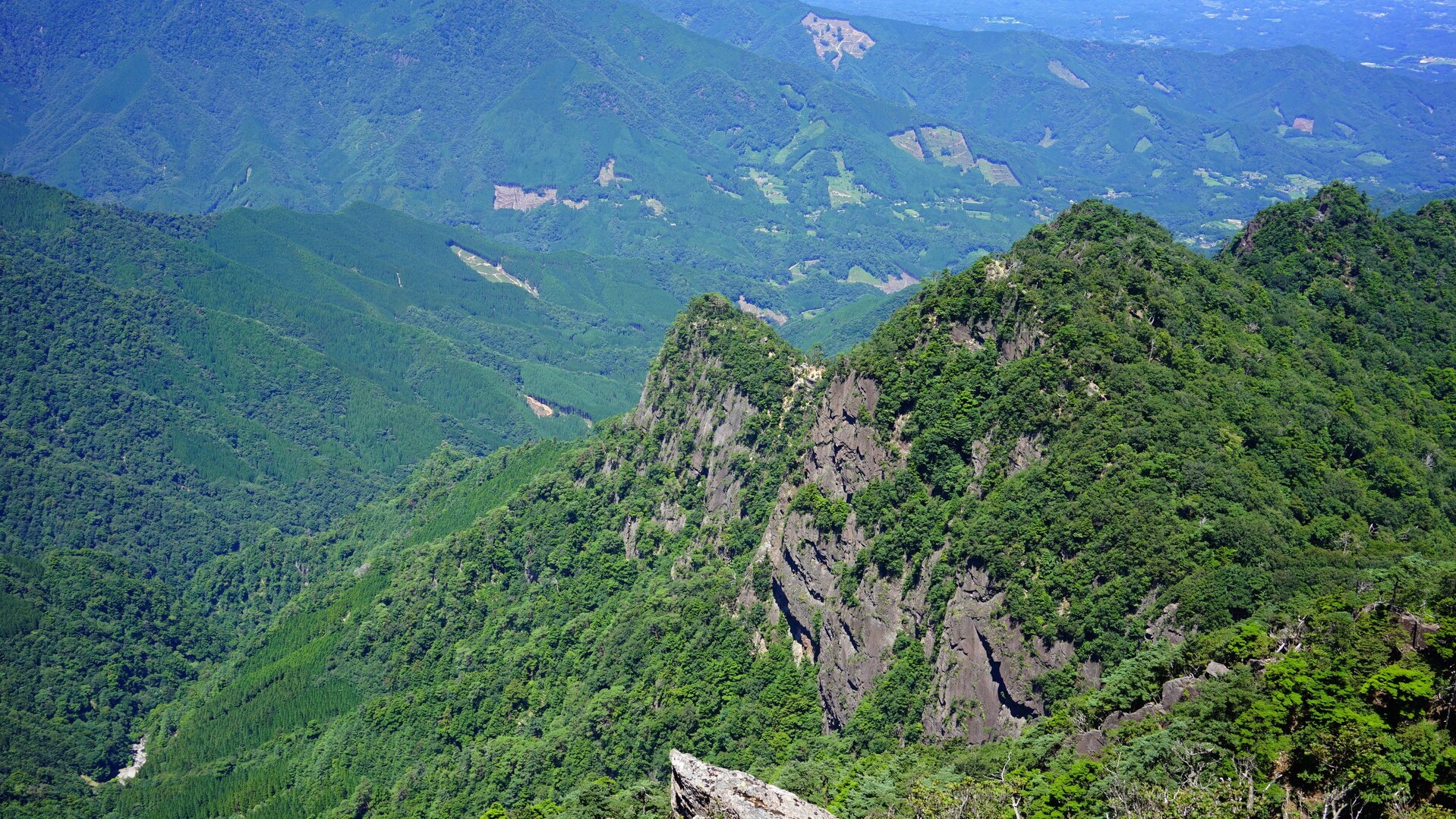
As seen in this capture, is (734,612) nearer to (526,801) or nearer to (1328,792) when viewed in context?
(526,801)

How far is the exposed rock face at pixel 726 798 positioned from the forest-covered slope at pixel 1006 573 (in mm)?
8449

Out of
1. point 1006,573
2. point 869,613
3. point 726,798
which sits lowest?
point 869,613

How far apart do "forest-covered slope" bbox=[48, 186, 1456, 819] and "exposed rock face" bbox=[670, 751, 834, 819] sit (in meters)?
8.45

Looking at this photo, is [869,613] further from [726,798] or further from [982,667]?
[726,798]

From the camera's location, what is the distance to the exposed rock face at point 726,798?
159 feet

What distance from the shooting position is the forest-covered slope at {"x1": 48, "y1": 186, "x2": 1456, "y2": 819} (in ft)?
179

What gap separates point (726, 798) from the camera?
4925cm

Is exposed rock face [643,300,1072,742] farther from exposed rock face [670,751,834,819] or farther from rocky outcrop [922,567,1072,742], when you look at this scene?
exposed rock face [670,751,834,819]

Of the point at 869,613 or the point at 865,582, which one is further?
the point at 865,582

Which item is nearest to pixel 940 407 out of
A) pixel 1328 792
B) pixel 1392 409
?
pixel 1392 409

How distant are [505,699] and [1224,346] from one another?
78.5m

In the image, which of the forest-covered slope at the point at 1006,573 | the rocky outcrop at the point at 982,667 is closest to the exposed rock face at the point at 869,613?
the rocky outcrop at the point at 982,667

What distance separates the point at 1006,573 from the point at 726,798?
1269 inches

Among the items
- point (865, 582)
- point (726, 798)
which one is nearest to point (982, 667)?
point (865, 582)
